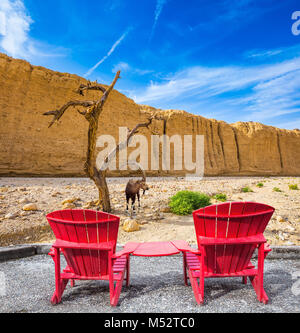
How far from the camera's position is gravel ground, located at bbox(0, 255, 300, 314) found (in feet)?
7.63

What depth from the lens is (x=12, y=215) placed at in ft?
21.2

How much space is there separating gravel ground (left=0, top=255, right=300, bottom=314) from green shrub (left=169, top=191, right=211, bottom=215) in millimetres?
4136

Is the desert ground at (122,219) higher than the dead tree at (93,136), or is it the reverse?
the dead tree at (93,136)

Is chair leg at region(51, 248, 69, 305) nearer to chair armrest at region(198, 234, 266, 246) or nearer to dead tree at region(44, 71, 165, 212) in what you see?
chair armrest at region(198, 234, 266, 246)

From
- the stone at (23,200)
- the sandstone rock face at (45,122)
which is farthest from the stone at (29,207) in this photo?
the sandstone rock face at (45,122)

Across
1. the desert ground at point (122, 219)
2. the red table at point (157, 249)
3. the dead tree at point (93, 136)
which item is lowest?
the desert ground at point (122, 219)

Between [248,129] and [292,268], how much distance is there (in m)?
40.0

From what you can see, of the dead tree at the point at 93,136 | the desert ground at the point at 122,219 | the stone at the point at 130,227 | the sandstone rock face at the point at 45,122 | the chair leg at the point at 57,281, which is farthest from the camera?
the sandstone rock face at the point at 45,122

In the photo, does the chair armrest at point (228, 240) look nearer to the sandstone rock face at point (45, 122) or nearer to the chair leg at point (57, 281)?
the chair leg at point (57, 281)

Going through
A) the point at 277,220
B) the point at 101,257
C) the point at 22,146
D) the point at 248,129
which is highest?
the point at 248,129

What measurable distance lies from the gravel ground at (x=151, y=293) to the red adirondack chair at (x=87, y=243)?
211 mm

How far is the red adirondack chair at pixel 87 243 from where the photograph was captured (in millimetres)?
2309
